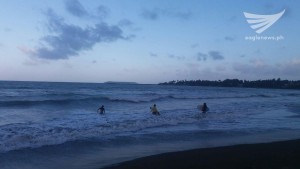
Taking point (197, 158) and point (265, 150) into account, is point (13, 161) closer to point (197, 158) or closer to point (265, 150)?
point (197, 158)

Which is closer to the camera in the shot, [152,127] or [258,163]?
[258,163]

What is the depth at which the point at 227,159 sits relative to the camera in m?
10.2

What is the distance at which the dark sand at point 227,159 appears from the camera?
30.5 feet

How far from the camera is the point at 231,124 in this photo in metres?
20.2

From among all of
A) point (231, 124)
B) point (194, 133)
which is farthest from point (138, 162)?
point (231, 124)

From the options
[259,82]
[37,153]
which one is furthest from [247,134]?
[259,82]

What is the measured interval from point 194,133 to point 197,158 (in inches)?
241

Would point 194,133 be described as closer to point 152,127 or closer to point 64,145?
point 152,127

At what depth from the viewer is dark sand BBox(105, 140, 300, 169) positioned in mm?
9281

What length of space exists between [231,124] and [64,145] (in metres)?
10.8

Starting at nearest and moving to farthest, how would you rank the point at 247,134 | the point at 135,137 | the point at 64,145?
the point at 64,145 < the point at 135,137 < the point at 247,134

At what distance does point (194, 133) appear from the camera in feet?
54.4

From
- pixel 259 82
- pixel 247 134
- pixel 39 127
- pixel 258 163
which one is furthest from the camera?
pixel 259 82

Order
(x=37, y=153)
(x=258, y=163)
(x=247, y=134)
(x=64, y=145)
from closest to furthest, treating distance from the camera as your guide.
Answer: (x=258, y=163), (x=37, y=153), (x=64, y=145), (x=247, y=134)
